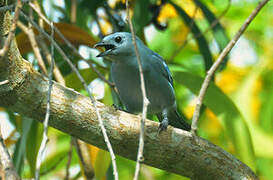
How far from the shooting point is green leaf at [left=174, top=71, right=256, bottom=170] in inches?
146

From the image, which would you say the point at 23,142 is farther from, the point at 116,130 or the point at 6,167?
the point at 6,167

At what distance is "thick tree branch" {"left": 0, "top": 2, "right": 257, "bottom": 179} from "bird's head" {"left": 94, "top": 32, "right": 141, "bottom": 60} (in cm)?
103

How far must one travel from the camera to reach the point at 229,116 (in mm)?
3910

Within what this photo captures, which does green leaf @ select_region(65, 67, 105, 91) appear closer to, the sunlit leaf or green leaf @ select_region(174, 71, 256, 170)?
the sunlit leaf

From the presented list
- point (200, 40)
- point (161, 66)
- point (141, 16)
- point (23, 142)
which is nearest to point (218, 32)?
point (200, 40)

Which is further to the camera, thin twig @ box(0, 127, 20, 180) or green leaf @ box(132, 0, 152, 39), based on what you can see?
green leaf @ box(132, 0, 152, 39)

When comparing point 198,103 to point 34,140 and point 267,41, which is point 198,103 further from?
point 267,41

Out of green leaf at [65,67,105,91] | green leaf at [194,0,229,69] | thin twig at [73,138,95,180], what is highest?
green leaf at [194,0,229,69]

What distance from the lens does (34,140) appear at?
13.6 ft

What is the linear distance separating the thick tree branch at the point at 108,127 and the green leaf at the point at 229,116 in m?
0.60

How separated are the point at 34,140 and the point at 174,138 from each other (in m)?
1.75

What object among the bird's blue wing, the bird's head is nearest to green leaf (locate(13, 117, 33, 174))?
the bird's head

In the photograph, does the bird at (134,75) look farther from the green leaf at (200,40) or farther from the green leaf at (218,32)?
the green leaf at (218,32)

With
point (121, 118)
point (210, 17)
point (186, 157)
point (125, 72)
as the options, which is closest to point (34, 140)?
point (125, 72)
